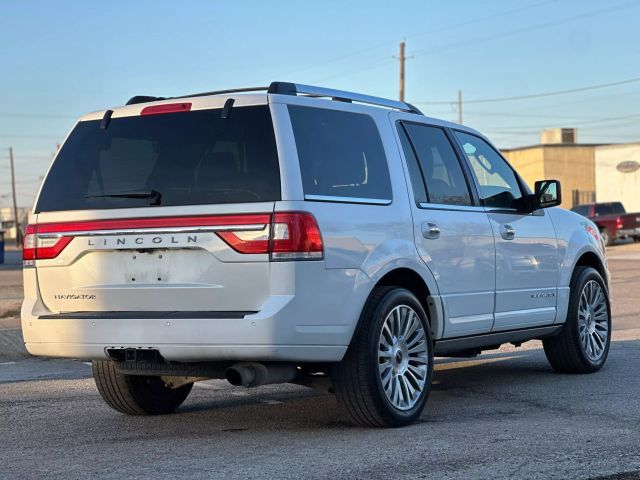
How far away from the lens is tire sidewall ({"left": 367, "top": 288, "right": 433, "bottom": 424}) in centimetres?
649

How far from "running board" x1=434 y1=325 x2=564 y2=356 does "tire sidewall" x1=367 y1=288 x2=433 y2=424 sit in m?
0.47

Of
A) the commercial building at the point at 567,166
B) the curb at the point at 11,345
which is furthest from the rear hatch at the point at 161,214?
the commercial building at the point at 567,166

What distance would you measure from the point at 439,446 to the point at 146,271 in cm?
195

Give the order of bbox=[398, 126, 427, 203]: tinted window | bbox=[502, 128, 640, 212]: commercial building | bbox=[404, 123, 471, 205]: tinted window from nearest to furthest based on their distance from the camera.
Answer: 1. bbox=[398, 126, 427, 203]: tinted window
2. bbox=[404, 123, 471, 205]: tinted window
3. bbox=[502, 128, 640, 212]: commercial building

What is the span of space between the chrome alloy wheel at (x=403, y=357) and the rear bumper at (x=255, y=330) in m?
0.40

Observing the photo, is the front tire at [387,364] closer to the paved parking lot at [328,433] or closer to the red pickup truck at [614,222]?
the paved parking lot at [328,433]

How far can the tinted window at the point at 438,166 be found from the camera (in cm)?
750

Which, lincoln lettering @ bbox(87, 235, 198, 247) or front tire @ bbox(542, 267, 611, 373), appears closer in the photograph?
lincoln lettering @ bbox(87, 235, 198, 247)

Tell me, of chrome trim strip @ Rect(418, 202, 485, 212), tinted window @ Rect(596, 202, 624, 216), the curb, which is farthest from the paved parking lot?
tinted window @ Rect(596, 202, 624, 216)

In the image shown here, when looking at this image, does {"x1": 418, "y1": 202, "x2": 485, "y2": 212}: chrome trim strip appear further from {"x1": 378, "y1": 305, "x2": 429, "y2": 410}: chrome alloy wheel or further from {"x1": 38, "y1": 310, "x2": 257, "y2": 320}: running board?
{"x1": 38, "y1": 310, "x2": 257, "y2": 320}: running board

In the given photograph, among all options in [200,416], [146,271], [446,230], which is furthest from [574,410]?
[146,271]

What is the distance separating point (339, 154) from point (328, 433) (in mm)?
1689

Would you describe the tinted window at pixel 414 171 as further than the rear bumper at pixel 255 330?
Yes

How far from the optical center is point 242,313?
613 centimetres
